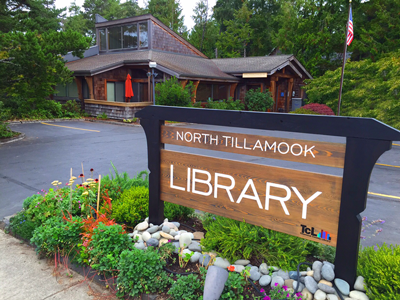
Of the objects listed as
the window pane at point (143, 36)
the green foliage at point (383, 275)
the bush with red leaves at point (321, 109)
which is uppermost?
the window pane at point (143, 36)

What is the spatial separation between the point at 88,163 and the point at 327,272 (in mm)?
7417

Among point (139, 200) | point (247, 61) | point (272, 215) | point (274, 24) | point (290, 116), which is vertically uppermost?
point (274, 24)

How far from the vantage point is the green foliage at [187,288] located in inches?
114

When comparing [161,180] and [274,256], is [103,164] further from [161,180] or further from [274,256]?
[274,256]

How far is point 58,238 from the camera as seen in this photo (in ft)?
12.4

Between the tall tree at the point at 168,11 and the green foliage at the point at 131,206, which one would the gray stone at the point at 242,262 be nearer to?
the green foliage at the point at 131,206

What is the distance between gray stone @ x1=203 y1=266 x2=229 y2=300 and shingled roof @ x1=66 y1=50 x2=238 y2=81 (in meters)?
17.6

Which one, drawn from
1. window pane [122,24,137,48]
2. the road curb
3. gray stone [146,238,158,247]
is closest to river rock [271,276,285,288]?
gray stone [146,238,158,247]

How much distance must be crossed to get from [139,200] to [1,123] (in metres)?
10.9

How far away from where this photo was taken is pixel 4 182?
23.3 ft

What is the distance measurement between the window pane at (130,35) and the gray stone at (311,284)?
77.2 feet

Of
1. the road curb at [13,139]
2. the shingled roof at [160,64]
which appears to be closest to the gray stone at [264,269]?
the road curb at [13,139]

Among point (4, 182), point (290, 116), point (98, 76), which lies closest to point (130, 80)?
point (98, 76)

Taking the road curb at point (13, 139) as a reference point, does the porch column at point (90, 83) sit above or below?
above
